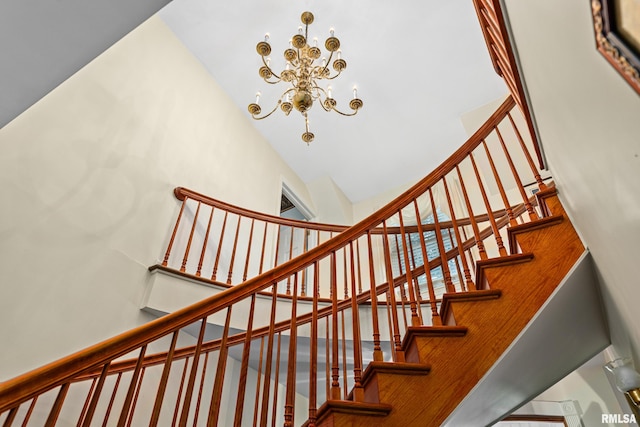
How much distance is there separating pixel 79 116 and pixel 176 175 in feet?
3.51

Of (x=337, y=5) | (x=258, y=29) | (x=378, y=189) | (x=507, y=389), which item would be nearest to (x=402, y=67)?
(x=337, y=5)

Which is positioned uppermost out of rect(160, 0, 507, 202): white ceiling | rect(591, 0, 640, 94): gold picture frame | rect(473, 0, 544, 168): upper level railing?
rect(160, 0, 507, 202): white ceiling

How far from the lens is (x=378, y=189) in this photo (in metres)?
7.30

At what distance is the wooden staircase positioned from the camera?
64.8 inches

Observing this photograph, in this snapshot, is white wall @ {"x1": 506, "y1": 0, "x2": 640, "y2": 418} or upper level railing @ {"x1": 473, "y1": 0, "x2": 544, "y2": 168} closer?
white wall @ {"x1": 506, "y1": 0, "x2": 640, "y2": 418}

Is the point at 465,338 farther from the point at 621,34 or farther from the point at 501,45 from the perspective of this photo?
the point at 621,34

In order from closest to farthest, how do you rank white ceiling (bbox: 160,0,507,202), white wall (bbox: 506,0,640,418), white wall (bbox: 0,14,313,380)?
white wall (bbox: 506,0,640,418)
white wall (bbox: 0,14,313,380)
white ceiling (bbox: 160,0,507,202)

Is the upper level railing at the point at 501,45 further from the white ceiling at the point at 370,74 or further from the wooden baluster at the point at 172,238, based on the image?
the white ceiling at the point at 370,74

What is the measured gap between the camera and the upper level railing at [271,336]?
1.34m

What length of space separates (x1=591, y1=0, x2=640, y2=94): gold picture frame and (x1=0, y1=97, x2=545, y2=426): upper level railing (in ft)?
4.43

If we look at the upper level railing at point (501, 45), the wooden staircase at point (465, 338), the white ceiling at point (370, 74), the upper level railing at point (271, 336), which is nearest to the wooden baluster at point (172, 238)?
the upper level railing at point (271, 336)

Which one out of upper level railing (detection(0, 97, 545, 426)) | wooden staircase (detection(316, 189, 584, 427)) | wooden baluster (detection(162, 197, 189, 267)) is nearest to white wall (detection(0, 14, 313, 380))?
wooden baluster (detection(162, 197, 189, 267))

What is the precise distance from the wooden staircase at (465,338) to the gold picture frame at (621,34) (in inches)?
54.1

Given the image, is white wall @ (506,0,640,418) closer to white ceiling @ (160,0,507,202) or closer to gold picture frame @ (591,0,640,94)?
gold picture frame @ (591,0,640,94)
